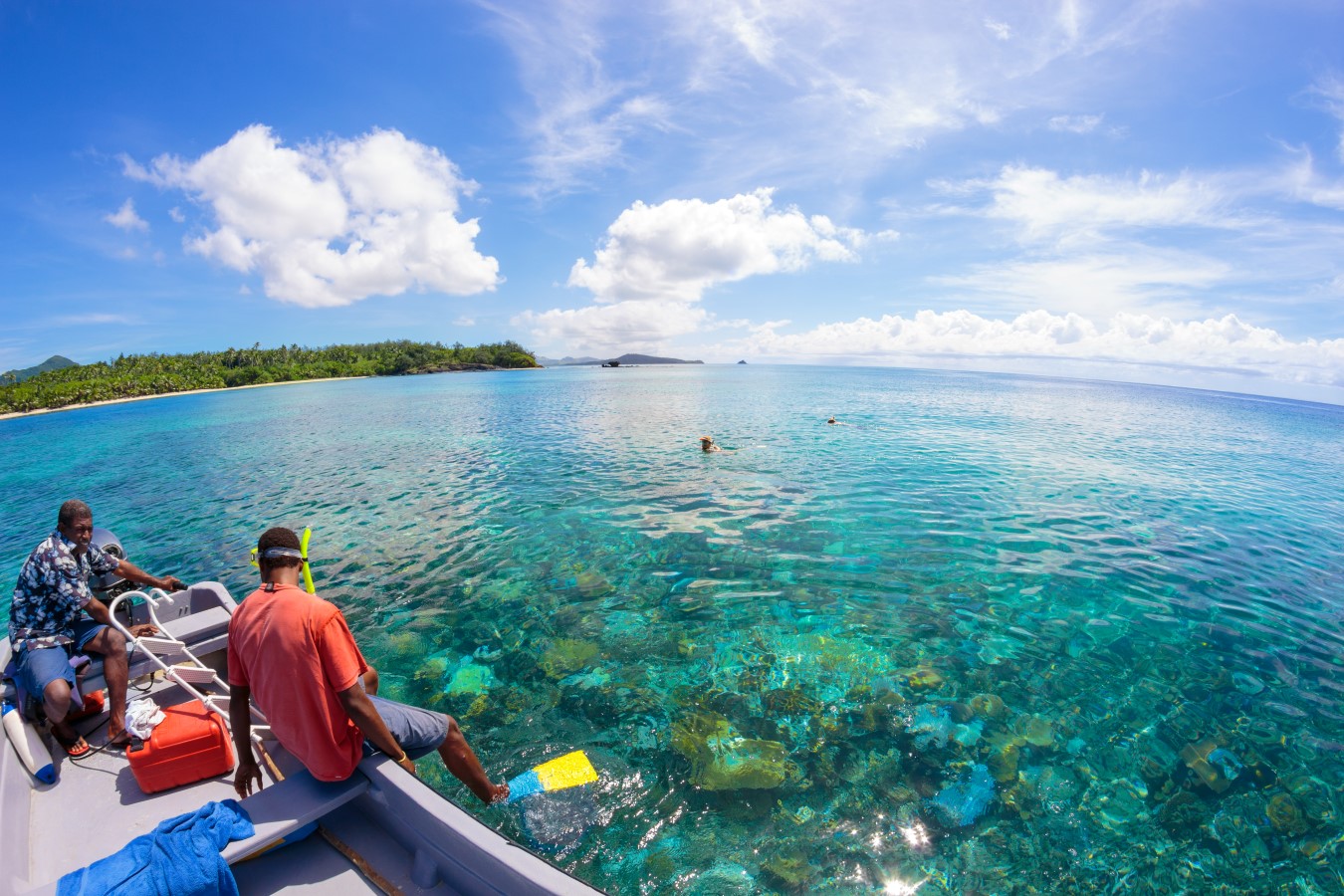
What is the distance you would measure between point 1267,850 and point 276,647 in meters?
10.2

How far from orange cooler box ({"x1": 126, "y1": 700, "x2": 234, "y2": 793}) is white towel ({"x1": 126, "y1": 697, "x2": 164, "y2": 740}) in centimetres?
14

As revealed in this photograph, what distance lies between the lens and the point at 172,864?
3275mm

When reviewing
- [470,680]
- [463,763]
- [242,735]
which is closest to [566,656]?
[470,680]

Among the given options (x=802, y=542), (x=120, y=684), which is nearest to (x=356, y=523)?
(x=120, y=684)

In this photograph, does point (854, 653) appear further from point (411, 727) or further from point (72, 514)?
point (72, 514)

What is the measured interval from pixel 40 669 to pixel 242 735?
10.9ft

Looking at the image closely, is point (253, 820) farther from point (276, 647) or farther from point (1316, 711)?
point (1316, 711)

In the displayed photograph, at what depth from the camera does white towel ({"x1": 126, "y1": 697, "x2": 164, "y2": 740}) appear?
5.14 meters

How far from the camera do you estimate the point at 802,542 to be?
46.1 feet

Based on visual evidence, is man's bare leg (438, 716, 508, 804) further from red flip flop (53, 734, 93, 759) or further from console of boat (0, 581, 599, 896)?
red flip flop (53, 734, 93, 759)

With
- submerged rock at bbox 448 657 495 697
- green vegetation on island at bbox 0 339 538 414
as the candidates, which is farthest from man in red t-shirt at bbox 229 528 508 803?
green vegetation on island at bbox 0 339 538 414

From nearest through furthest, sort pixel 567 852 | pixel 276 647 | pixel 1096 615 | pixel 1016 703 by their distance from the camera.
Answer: pixel 276 647, pixel 567 852, pixel 1016 703, pixel 1096 615

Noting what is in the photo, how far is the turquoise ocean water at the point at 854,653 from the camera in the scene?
18.3ft

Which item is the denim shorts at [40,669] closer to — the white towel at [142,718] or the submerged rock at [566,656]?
the white towel at [142,718]
